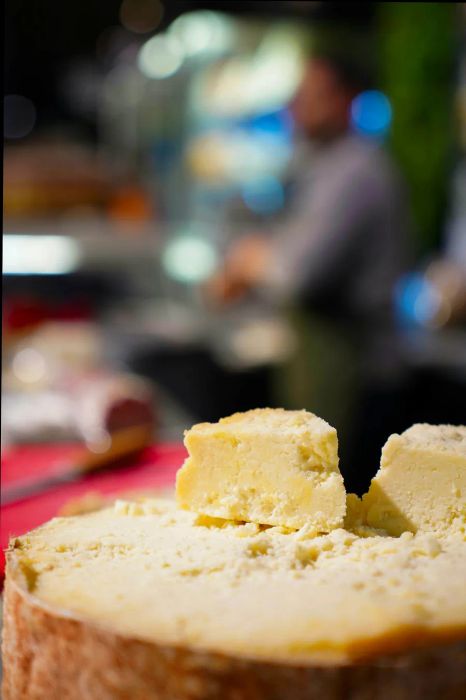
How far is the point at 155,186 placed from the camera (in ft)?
18.4

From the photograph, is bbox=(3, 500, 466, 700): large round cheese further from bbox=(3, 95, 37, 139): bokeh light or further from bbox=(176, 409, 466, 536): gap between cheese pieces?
bbox=(3, 95, 37, 139): bokeh light

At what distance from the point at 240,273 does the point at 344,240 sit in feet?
2.72

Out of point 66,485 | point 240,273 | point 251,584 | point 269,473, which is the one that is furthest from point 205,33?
point 251,584

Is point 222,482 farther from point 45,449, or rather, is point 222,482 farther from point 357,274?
point 357,274

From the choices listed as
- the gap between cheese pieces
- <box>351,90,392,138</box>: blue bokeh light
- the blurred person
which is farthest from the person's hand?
the gap between cheese pieces

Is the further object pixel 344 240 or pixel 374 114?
pixel 374 114

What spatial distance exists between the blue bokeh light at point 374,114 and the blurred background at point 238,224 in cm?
2

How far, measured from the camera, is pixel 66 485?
1360mm

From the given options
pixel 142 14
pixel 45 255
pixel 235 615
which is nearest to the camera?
pixel 235 615

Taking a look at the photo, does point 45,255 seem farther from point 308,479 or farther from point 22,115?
point 22,115

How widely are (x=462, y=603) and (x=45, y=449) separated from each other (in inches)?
54.6

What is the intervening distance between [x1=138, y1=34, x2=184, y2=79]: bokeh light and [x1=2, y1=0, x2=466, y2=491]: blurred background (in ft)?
0.04

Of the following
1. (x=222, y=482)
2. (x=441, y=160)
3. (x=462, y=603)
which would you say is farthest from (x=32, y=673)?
(x=441, y=160)

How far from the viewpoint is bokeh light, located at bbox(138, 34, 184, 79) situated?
544 cm
